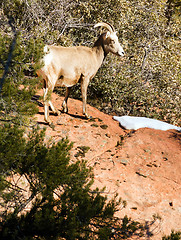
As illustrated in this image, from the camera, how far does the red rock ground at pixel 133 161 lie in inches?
183

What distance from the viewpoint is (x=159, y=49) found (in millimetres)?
12016

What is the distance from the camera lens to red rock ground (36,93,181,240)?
15.3 ft

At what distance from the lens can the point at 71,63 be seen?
6574 mm

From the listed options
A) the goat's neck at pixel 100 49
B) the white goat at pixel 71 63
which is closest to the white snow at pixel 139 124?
the white goat at pixel 71 63

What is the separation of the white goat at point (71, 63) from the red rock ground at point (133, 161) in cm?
58

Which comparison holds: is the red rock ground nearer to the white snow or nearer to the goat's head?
the white snow

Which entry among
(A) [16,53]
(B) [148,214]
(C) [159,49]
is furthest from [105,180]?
(C) [159,49]

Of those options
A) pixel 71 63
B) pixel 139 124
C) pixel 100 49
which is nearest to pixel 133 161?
pixel 139 124

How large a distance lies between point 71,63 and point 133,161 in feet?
9.30

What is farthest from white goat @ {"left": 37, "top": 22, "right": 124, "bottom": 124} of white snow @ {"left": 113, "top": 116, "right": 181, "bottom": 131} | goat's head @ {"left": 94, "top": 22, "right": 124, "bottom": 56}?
white snow @ {"left": 113, "top": 116, "right": 181, "bottom": 131}

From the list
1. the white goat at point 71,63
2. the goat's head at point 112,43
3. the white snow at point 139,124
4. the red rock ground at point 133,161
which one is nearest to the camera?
the red rock ground at point 133,161

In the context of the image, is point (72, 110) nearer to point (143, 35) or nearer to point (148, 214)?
point (148, 214)

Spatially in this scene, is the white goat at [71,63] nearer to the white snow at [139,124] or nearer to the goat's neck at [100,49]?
the goat's neck at [100,49]

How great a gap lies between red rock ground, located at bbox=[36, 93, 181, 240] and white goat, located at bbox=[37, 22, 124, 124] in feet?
1.90
